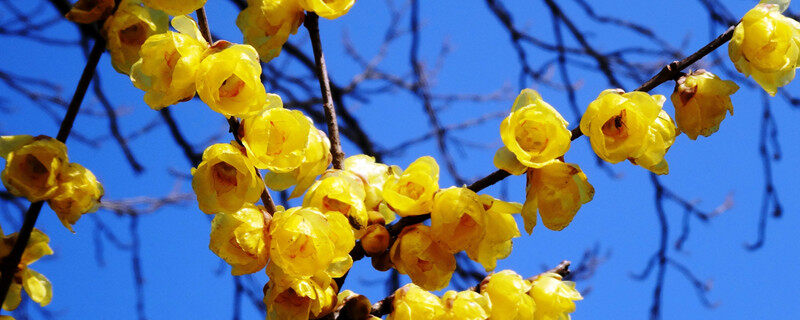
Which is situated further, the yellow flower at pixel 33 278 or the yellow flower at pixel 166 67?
the yellow flower at pixel 33 278

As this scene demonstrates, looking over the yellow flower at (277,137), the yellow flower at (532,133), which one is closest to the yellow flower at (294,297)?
the yellow flower at (277,137)

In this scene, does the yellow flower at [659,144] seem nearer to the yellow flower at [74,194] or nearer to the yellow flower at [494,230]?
the yellow flower at [494,230]

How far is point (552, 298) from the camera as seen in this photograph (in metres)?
0.85

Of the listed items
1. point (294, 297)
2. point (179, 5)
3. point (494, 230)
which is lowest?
point (294, 297)

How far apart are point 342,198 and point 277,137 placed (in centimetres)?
10

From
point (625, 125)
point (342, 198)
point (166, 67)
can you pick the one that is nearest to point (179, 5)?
point (166, 67)

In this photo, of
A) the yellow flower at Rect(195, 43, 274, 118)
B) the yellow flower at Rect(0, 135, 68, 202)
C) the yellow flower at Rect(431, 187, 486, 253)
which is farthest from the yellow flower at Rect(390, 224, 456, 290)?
the yellow flower at Rect(0, 135, 68, 202)

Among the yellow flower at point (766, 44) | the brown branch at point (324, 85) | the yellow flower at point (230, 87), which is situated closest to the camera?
the yellow flower at point (230, 87)

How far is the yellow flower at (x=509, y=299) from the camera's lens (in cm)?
82

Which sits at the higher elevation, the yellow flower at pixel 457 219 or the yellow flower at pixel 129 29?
the yellow flower at pixel 129 29

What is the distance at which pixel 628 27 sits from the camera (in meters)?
2.29

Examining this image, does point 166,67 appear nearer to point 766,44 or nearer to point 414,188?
point 414,188

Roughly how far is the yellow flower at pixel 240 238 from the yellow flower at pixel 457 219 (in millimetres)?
195

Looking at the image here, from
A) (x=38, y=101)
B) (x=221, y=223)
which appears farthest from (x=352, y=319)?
(x=38, y=101)
